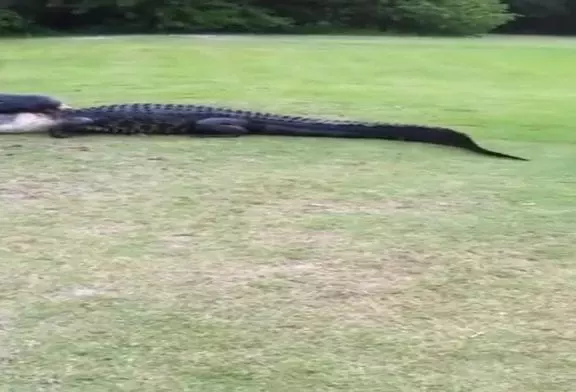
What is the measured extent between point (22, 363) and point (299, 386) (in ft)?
1.43

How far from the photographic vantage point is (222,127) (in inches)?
160

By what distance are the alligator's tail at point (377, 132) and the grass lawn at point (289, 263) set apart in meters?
0.09

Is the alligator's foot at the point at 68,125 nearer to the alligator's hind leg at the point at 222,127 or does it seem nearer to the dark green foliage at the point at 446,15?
the alligator's hind leg at the point at 222,127

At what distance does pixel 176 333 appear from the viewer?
181 centimetres

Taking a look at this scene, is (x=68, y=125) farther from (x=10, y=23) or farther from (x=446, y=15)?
(x=446, y=15)

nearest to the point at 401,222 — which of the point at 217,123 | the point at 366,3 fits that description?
the point at 217,123

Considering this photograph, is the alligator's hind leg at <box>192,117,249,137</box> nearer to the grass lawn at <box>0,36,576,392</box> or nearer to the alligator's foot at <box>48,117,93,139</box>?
the grass lawn at <box>0,36,576,392</box>

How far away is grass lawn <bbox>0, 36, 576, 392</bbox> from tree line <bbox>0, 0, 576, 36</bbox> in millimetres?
8351

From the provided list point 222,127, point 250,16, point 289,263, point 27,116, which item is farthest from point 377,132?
point 250,16

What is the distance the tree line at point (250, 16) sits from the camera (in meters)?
12.5

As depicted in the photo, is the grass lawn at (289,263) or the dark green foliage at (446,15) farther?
the dark green foliage at (446,15)

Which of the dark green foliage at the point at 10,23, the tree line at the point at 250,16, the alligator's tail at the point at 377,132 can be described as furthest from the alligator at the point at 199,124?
the dark green foliage at the point at 10,23

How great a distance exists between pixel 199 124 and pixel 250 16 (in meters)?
9.03

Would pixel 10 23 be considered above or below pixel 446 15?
below
